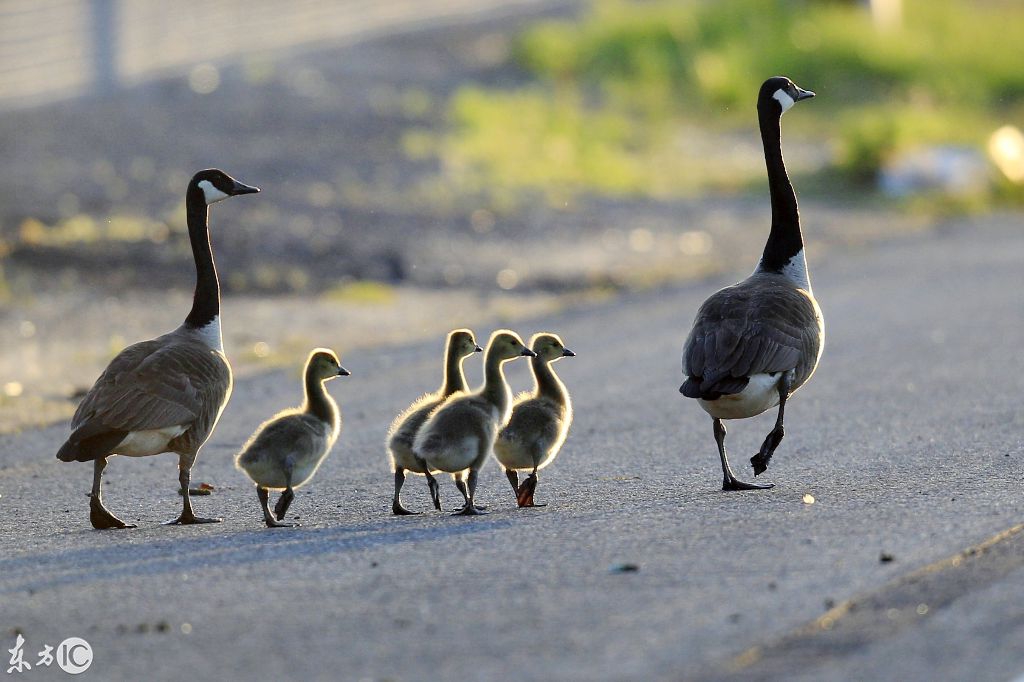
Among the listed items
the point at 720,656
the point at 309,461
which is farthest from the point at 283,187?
the point at 720,656

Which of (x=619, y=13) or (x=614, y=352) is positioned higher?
(x=619, y=13)

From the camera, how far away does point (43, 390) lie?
12047 mm

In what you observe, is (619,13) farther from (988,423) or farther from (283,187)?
(988,423)

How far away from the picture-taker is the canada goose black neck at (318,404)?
823cm

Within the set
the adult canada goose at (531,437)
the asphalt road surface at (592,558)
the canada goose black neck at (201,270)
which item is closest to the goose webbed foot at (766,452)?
the asphalt road surface at (592,558)

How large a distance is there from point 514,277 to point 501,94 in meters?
13.1

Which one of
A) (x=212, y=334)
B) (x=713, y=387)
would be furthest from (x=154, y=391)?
(x=713, y=387)

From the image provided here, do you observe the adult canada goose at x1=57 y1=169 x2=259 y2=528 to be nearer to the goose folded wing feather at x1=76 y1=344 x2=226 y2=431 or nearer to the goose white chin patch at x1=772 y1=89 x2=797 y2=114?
the goose folded wing feather at x1=76 y1=344 x2=226 y2=431

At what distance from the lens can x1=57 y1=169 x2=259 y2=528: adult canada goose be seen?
25.3 ft

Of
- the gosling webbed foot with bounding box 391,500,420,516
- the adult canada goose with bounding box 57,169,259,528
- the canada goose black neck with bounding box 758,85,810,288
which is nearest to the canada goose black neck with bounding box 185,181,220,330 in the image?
the adult canada goose with bounding box 57,169,259,528

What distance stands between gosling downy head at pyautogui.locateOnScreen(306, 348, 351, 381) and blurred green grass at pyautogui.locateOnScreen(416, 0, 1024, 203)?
45.4ft

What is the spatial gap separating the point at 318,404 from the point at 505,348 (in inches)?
43.4

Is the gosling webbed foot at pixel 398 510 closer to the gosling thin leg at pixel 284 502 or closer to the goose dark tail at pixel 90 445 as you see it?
the gosling thin leg at pixel 284 502

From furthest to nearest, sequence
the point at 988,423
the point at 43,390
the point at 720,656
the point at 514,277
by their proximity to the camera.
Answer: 1. the point at 514,277
2. the point at 43,390
3. the point at 988,423
4. the point at 720,656
